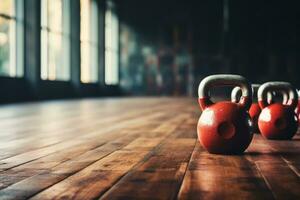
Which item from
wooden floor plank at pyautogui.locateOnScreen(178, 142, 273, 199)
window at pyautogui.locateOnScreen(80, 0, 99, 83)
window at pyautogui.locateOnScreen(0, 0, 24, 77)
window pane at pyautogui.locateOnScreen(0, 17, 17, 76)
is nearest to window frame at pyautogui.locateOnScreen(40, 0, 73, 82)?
window at pyautogui.locateOnScreen(80, 0, 99, 83)

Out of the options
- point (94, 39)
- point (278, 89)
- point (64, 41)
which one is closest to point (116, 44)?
point (94, 39)

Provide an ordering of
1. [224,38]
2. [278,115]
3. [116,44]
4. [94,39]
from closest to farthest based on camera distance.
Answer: [278,115] → [94,39] → [224,38] → [116,44]

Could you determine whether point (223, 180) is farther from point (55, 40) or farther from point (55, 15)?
point (55, 15)

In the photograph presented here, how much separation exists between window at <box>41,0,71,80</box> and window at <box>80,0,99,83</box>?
112 cm

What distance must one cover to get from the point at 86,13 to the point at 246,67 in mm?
6064

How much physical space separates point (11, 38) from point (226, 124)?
847 centimetres

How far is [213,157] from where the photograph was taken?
2.03m

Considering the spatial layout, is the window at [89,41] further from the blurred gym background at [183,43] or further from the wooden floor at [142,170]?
the wooden floor at [142,170]

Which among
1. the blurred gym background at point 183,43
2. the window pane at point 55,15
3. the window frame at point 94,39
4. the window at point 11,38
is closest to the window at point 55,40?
the window pane at point 55,15

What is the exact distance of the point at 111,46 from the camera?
1745 cm

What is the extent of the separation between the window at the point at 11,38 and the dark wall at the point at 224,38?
314 inches

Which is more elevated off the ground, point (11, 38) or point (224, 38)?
point (224, 38)

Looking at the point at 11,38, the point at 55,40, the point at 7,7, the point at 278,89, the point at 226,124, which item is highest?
the point at 7,7

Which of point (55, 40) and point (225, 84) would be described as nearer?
point (225, 84)
